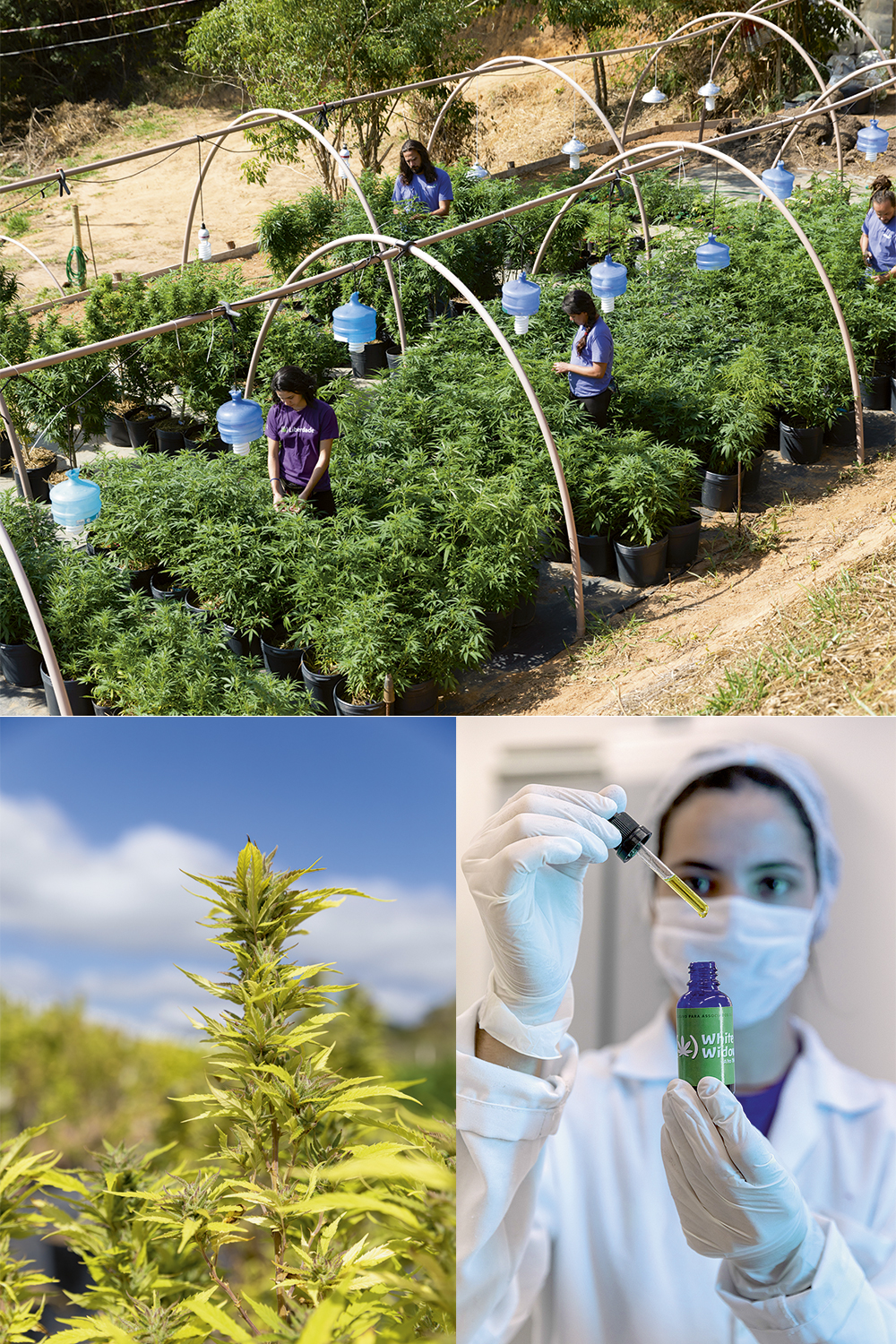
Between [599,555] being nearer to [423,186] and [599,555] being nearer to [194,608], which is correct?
[194,608]

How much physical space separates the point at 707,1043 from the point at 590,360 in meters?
5.04

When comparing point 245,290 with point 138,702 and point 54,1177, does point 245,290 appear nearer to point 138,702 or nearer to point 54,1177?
point 138,702

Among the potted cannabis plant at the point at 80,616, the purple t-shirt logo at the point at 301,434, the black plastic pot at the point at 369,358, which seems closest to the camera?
the potted cannabis plant at the point at 80,616

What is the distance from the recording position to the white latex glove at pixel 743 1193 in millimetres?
1794

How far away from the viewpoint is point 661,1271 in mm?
1898

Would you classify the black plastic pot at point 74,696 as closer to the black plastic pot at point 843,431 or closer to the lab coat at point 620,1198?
the lab coat at point 620,1198

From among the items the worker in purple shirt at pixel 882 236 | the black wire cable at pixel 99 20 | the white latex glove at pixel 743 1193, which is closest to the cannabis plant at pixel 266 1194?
the white latex glove at pixel 743 1193

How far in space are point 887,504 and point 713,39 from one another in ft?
45.7

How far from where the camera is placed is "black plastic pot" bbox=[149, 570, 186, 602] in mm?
5586

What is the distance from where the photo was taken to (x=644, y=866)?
6.47ft

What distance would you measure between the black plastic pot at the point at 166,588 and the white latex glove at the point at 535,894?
389 centimetres

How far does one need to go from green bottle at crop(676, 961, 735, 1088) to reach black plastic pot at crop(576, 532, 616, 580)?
4.33 meters

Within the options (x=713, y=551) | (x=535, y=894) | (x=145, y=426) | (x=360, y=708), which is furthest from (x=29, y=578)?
(x=535, y=894)

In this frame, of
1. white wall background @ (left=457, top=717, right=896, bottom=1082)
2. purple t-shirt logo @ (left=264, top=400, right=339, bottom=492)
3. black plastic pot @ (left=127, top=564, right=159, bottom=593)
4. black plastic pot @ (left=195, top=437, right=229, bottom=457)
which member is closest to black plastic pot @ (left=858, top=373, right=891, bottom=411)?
purple t-shirt logo @ (left=264, top=400, right=339, bottom=492)
